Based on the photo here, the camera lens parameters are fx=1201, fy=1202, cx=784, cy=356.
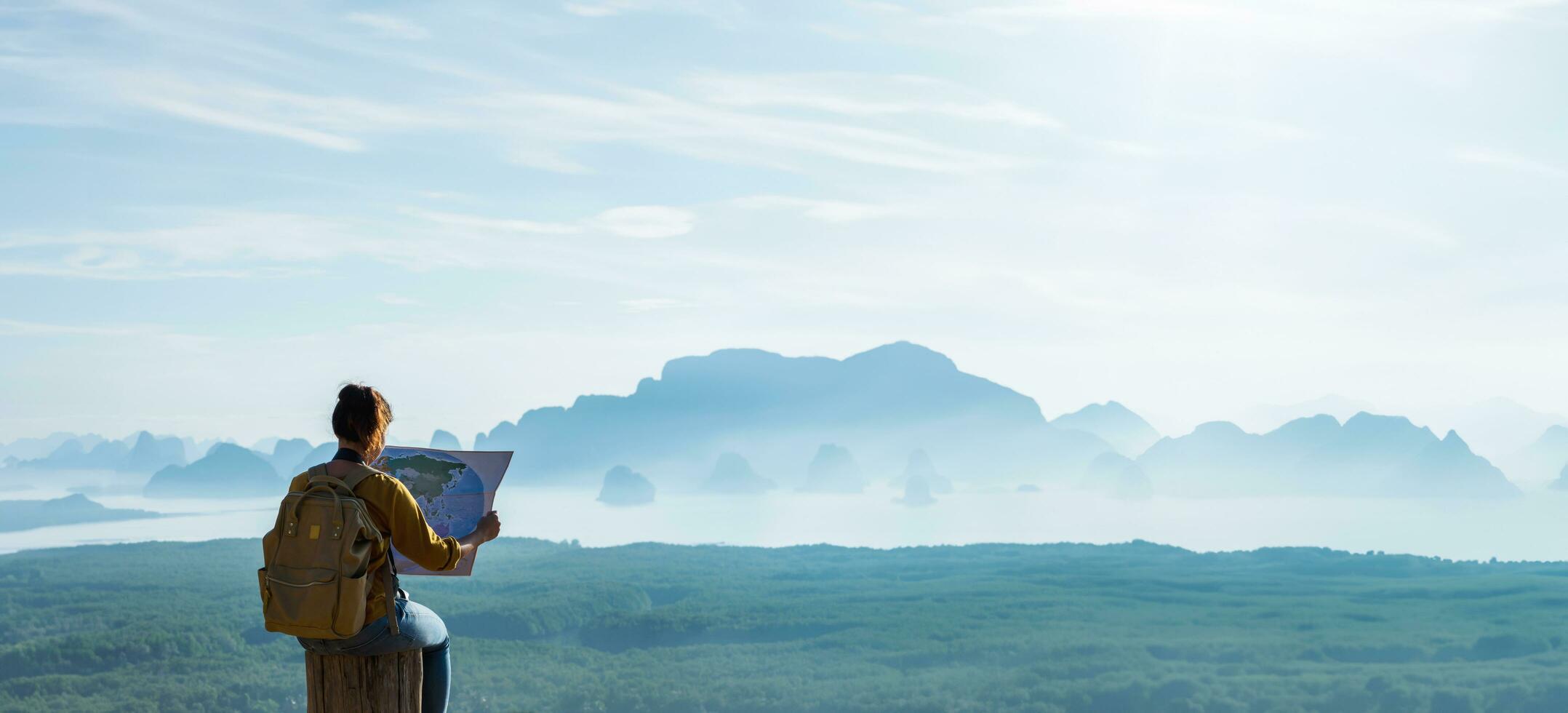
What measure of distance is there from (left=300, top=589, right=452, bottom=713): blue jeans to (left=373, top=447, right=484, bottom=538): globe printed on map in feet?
1.07

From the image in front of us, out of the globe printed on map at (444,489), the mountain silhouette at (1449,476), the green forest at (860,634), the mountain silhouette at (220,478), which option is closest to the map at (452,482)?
the globe printed on map at (444,489)

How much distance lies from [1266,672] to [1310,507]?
53.0 meters

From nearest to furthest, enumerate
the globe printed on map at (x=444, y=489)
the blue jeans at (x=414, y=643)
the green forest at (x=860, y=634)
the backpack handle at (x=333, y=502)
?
1. the backpack handle at (x=333, y=502)
2. the blue jeans at (x=414, y=643)
3. the globe printed on map at (x=444, y=489)
4. the green forest at (x=860, y=634)

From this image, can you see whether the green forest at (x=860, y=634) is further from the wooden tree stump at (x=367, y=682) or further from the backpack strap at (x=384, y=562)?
the backpack strap at (x=384, y=562)

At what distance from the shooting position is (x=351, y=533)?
4.13m

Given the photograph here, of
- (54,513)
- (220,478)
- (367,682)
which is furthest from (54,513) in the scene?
(367,682)

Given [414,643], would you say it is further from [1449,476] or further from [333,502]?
[1449,476]

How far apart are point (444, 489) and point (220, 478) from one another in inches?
5734

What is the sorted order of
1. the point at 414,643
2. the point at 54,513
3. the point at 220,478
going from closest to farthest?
the point at 414,643
the point at 54,513
the point at 220,478

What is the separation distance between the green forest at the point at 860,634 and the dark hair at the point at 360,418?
191 ft

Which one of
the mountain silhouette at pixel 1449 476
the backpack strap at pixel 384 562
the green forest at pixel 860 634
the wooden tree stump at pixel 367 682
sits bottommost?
the green forest at pixel 860 634

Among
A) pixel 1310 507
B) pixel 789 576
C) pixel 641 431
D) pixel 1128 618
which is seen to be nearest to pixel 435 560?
pixel 1128 618

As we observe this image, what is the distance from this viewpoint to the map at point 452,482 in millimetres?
4750

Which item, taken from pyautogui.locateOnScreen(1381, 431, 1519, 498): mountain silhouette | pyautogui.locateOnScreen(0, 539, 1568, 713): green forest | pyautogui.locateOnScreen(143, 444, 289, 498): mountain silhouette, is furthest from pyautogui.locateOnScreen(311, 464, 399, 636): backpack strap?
pyautogui.locateOnScreen(143, 444, 289, 498): mountain silhouette
